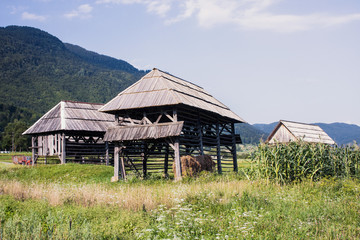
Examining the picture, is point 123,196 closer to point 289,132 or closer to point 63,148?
point 63,148

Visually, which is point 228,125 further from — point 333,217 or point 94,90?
point 94,90

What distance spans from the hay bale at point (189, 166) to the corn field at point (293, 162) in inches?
157

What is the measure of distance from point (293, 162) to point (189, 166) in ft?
Result: 18.7

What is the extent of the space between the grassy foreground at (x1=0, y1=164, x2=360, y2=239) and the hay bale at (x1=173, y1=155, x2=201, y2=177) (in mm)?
4929

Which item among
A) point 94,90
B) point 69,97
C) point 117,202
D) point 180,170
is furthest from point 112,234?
point 94,90

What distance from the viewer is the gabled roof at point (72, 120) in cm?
2881

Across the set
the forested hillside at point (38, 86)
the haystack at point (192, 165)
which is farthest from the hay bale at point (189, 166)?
the forested hillside at point (38, 86)

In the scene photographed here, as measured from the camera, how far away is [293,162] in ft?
50.1

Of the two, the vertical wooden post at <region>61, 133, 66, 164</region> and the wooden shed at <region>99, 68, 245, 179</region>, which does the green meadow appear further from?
the vertical wooden post at <region>61, 133, 66, 164</region>

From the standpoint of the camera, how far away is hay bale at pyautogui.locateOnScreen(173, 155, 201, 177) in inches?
730

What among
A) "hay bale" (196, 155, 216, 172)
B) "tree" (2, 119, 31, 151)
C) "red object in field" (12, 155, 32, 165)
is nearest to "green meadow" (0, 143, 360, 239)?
"hay bale" (196, 155, 216, 172)

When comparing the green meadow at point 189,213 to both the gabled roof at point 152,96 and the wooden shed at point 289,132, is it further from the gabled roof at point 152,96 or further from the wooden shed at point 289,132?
the wooden shed at point 289,132

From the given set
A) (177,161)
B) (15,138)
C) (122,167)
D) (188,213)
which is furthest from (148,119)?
(15,138)

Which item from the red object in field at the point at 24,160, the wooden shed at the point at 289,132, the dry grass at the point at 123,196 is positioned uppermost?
the wooden shed at the point at 289,132
